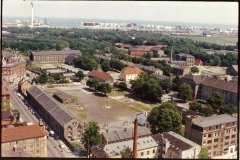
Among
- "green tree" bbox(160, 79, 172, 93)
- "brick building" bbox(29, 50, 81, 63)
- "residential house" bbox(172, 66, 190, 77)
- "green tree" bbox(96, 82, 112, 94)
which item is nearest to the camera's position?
"green tree" bbox(96, 82, 112, 94)

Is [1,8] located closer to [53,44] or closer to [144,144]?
[144,144]

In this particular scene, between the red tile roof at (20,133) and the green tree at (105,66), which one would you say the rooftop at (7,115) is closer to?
the red tile roof at (20,133)

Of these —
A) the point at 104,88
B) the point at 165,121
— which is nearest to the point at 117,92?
the point at 104,88

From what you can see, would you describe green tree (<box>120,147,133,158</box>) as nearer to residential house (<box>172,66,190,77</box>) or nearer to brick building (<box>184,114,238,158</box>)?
brick building (<box>184,114,238,158</box>)

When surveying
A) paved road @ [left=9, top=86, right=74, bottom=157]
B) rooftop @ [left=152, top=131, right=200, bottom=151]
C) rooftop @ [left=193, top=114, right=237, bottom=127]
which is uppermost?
rooftop @ [left=193, top=114, right=237, bottom=127]

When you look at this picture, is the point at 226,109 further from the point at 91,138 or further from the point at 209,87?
the point at 91,138

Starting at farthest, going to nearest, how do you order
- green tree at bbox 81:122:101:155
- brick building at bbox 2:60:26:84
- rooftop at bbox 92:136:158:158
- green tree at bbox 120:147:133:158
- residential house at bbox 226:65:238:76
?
residential house at bbox 226:65:238:76 → brick building at bbox 2:60:26:84 → green tree at bbox 81:122:101:155 → rooftop at bbox 92:136:158:158 → green tree at bbox 120:147:133:158

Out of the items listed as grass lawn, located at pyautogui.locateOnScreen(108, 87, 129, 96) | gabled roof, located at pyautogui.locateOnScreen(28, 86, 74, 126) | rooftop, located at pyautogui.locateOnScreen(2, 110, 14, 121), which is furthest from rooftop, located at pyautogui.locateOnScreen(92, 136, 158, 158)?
grass lawn, located at pyautogui.locateOnScreen(108, 87, 129, 96)
